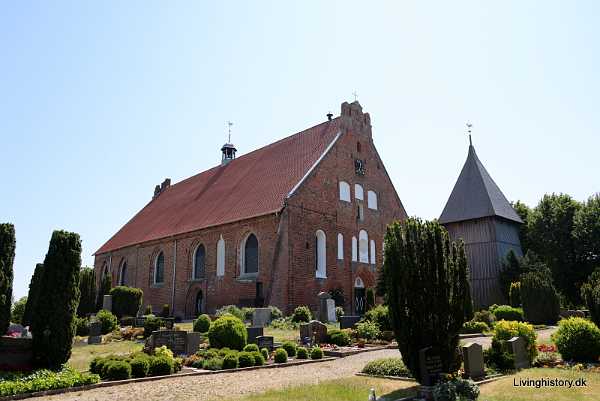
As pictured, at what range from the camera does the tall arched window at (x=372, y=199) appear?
32.4 m

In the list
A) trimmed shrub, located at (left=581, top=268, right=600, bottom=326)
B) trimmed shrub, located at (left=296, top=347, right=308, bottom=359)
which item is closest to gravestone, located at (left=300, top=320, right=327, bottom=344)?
trimmed shrub, located at (left=296, top=347, right=308, bottom=359)

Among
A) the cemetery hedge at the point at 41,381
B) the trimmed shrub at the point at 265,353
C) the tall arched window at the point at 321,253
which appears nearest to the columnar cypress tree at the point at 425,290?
the trimmed shrub at the point at 265,353

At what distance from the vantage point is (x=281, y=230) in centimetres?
2575

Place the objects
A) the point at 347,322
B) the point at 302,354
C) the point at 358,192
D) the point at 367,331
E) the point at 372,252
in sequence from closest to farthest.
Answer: the point at 302,354 < the point at 367,331 < the point at 347,322 < the point at 358,192 < the point at 372,252

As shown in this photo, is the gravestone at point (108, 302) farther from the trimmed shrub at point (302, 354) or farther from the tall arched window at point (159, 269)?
the trimmed shrub at point (302, 354)

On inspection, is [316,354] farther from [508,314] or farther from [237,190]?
[237,190]

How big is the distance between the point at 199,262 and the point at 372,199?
12.1m

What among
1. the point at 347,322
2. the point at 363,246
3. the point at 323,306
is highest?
the point at 363,246

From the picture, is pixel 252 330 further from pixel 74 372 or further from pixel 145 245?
pixel 145 245

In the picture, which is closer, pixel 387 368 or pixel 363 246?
pixel 387 368

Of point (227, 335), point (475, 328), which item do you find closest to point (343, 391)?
point (227, 335)

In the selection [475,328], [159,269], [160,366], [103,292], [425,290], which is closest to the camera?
[425,290]

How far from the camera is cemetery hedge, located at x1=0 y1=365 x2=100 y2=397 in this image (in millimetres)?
9555

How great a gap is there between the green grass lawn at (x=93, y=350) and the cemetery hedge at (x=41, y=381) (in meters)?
1.92
